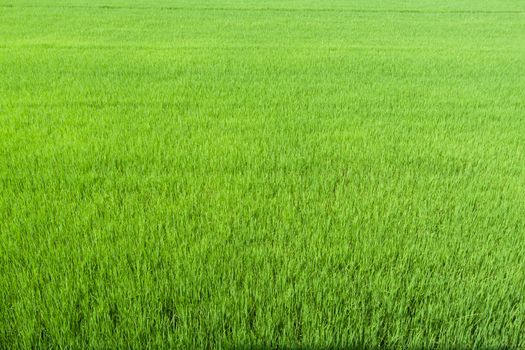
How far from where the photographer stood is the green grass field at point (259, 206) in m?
2.26

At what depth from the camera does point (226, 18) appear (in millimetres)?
14281

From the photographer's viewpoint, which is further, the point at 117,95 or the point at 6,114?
the point at 117,95

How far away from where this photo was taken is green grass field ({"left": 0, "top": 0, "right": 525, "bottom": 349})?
226cm

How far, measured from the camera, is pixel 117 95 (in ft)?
19.8

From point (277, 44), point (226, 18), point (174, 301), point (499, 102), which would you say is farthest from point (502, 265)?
point (226, 18)

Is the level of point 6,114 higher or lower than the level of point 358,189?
higher

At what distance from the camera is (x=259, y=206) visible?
3291mm

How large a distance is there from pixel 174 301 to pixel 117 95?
4224mm

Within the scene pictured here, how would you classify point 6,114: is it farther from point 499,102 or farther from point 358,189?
point 499,102

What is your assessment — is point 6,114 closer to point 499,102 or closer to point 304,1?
point 499,102

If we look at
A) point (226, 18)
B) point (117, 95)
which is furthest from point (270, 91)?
point (226, 18)

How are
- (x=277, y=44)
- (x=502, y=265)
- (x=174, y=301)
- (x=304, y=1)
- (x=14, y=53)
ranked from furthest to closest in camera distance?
(x=304, y=1) → (x=277, y=44) → (x=14, y=53) → (x=502, y=265) → (x=174, y=301)

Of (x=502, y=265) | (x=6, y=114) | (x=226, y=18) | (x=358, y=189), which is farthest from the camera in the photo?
(x=226, y=18)

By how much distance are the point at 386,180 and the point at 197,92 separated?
127 inches
